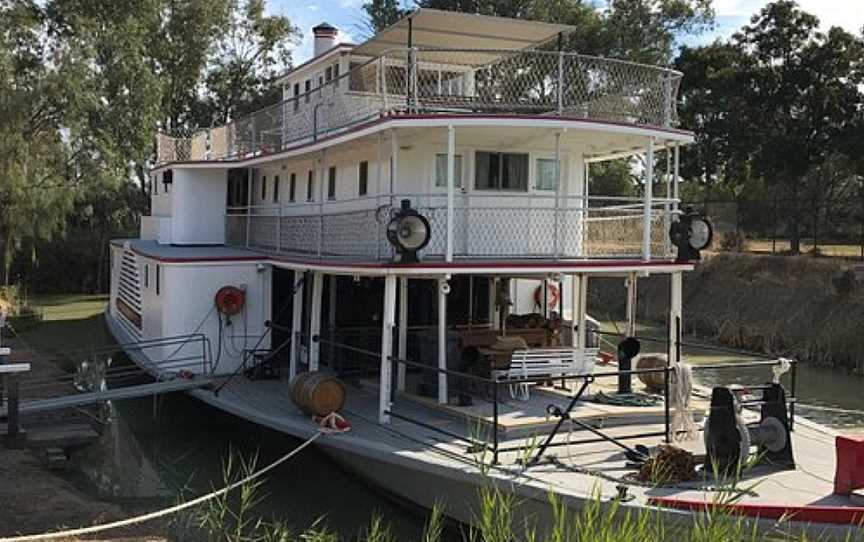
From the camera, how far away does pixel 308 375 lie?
1243 centimetres

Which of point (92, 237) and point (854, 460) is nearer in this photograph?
point (854, 460)

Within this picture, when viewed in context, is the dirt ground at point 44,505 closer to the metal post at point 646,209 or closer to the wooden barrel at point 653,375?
the wooden barrel at point 653,375

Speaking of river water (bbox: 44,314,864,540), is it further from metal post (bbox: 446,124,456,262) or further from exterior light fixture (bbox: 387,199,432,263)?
metal post (bbox: 446,124,456,262)

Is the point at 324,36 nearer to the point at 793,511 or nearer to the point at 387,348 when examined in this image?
the point at 387,348

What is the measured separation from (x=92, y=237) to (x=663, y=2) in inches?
1172

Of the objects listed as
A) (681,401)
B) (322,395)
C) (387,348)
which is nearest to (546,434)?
(681,401)

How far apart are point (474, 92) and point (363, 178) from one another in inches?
147

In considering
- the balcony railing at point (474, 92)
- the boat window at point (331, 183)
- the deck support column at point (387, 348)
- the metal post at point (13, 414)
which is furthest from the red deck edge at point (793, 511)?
the boat window at point (331, 183)

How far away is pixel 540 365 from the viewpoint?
1286 centimetres

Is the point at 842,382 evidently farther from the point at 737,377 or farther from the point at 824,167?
the point at 824,167

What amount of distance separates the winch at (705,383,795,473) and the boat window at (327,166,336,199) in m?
8.85

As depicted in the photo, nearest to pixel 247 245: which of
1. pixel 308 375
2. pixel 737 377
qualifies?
pixel 308 375

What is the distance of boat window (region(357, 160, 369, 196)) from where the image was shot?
1525cm

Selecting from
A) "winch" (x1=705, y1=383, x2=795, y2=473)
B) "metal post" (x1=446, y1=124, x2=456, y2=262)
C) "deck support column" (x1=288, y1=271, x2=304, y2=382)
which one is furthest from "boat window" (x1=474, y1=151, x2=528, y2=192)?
"winch" (x1=705, y1=383, x2=795, y2=473)
